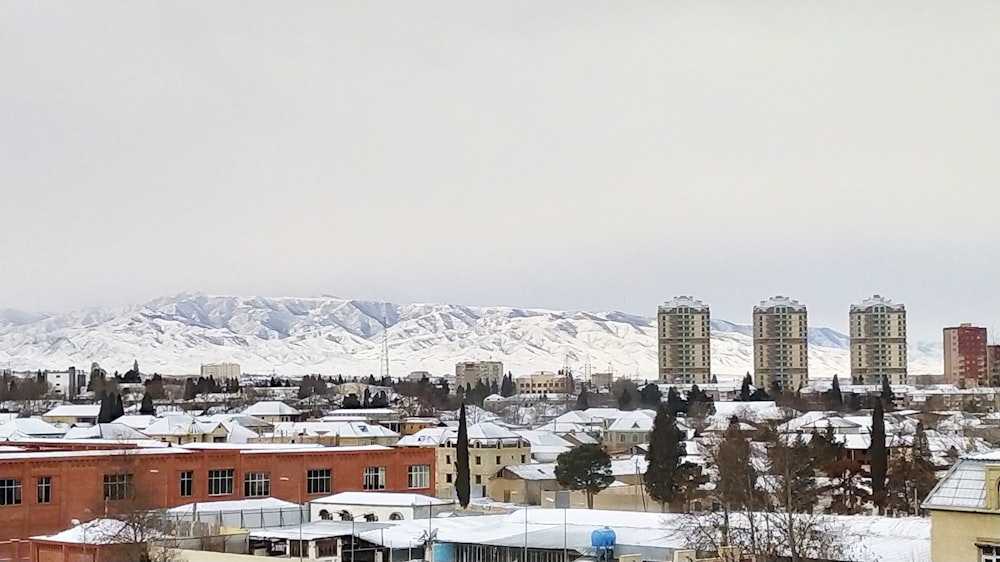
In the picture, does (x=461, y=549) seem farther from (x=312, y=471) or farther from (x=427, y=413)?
(x=427, y=413)

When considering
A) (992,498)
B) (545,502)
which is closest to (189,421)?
(545,502)

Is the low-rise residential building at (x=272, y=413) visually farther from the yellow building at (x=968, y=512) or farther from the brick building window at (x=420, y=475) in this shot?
the yellow building at (x=968, y=512)

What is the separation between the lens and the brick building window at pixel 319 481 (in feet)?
161

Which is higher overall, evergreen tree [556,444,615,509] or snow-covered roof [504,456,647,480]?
evergreen tree [556,444,615,509]

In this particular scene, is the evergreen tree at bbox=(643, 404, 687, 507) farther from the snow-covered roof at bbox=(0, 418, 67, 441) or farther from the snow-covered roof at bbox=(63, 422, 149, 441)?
the snow-covered roof at bbox=(0, 418, 67, 441)

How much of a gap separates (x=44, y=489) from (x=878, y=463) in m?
28.1

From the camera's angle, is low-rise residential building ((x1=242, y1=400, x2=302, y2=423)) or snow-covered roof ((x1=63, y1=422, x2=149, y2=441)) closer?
snow-covered roof ((x1=63, y1=422, x2=149, y2=441))

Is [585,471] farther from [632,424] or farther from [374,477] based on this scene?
[632,424]

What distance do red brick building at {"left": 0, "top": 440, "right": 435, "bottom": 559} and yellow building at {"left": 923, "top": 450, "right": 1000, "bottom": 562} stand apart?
2137 cm

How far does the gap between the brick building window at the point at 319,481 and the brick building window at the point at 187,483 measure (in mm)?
4500

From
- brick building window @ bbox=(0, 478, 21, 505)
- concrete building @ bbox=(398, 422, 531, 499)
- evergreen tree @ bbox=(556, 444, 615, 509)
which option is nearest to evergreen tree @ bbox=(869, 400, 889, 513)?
evergreen tree @ bbox=(556, 444, 615, 509)

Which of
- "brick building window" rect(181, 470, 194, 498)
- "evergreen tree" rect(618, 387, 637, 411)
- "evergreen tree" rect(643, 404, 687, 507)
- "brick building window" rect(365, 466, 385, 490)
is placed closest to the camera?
"brick building window" rect(181, 470, 194, 498)

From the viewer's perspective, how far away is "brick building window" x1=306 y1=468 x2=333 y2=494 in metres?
49.2

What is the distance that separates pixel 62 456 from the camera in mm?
42531
